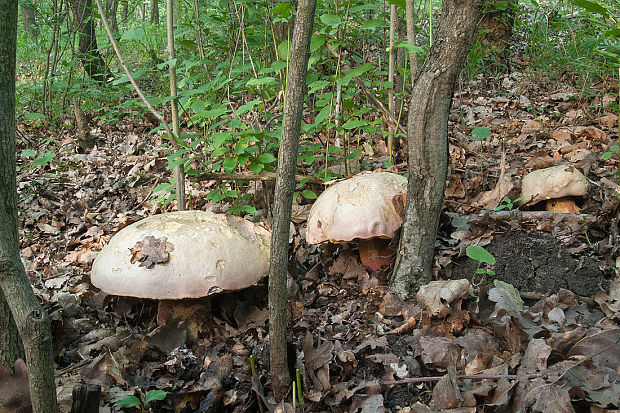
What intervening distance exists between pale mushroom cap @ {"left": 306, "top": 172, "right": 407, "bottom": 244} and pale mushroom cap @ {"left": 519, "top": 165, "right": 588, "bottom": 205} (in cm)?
109

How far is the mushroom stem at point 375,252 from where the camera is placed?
345cm

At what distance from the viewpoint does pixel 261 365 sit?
2.54 meters

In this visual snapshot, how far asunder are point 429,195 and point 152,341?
6.58 ft

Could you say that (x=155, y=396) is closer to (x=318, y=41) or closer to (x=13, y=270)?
(x=13, y=270)

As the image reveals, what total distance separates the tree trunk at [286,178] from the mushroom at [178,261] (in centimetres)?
83

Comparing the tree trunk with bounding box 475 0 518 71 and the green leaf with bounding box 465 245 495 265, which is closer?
the green leaf with bounding box 465 245 495 265

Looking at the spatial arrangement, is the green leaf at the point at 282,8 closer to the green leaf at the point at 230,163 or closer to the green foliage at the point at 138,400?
the green leaf at the point at 230,163

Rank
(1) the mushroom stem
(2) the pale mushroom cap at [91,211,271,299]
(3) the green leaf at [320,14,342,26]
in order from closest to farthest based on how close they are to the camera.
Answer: (2) the pale mushroom cap at [91,211,271,299], (3) the green leaf at [320,14,342,26], (1) the mushroom stem

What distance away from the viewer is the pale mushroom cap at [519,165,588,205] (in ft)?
11.4

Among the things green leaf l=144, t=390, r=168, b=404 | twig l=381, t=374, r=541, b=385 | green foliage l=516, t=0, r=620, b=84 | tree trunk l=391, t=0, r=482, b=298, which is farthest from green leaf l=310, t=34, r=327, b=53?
green foliage l=516, t=0, r=620, b=84

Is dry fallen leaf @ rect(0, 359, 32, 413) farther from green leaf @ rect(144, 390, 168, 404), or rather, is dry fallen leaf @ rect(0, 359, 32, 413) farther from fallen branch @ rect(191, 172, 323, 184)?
fallen branch @ rect(191, 172, 323, 184)

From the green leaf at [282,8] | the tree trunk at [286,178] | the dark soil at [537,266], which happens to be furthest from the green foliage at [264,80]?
the tree trunk at [286,178]

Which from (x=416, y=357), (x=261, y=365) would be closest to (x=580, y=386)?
(x=416, y=357)

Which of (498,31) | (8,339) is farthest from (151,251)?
(498,31)
